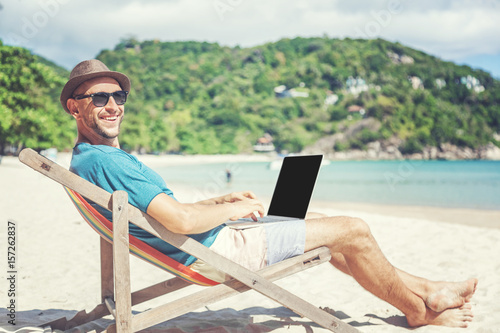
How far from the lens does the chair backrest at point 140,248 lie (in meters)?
1.98

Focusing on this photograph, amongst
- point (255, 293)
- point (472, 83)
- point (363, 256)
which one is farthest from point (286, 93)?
point (363, 256)

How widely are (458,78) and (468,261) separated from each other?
106 meters

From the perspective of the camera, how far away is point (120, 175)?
1.86m

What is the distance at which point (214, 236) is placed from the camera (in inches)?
84.3

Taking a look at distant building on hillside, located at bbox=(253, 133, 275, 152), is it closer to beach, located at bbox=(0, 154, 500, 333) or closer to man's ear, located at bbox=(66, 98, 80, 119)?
beach, located at bbox=(0, 154, 500, 333)

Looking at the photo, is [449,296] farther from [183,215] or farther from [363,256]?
[183,215]

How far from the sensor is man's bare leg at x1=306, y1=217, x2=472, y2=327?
88.7 inches

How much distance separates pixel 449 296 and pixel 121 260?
6.27ft

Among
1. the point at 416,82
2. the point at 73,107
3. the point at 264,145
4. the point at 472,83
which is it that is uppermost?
the point at 472,83

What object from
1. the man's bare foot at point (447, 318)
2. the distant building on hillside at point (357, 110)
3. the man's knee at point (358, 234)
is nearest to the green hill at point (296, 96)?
the distant building on hillside at point (357, 110)

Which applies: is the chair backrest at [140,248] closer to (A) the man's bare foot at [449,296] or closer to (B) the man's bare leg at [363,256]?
(B) the man's bare leg at [363,256]

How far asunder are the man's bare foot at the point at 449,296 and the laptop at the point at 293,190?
90 centimetres

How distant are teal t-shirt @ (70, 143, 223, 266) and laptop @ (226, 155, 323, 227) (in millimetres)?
517

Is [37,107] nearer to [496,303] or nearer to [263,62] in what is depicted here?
[496,303]
